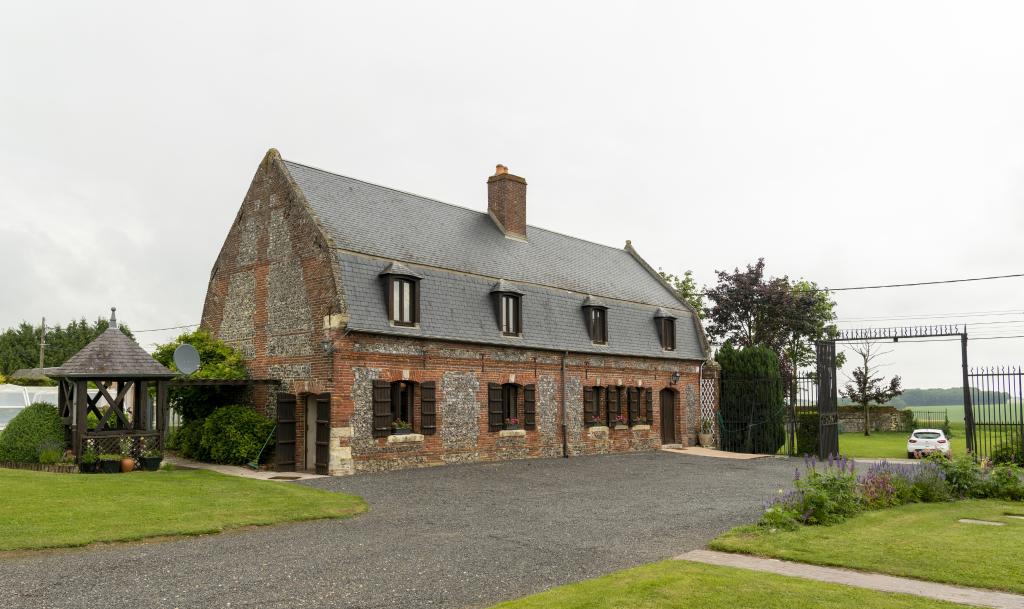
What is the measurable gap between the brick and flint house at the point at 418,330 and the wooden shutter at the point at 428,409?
0.05m

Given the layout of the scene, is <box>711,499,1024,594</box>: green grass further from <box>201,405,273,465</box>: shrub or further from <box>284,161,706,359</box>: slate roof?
<box>201,405,273,465</box>: shrub

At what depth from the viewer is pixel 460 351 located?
872 inches

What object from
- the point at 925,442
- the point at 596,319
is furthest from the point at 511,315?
the point at 925,442

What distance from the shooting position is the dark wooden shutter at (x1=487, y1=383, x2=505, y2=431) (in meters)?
22.9

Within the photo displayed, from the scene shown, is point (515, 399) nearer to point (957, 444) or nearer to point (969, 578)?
point (969, 578)

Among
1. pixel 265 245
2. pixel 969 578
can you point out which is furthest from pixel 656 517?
pixel 265 245

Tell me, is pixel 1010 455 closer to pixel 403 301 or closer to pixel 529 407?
pixel 529 407

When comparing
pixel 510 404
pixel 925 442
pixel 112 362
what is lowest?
pixel 925 442

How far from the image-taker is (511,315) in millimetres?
24312

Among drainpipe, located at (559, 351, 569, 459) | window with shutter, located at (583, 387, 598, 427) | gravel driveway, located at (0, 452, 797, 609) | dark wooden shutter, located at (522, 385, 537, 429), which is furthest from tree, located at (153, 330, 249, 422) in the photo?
window with shutter, located at (583, 387, 598, 427)

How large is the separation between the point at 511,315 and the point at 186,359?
30.6 ft

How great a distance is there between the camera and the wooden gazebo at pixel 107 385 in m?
17.6

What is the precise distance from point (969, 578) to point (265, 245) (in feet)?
61.7

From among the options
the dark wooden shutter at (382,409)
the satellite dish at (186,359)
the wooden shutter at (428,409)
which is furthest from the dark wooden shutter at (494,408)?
the satellite dish at (186,359)
